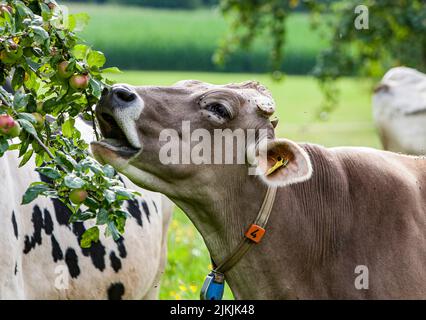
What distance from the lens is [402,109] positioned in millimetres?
10273

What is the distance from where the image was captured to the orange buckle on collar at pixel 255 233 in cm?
368

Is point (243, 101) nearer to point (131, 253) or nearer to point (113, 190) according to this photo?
point (113, 190)

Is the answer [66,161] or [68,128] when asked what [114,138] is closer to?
[68,128]

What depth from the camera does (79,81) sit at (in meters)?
3.23

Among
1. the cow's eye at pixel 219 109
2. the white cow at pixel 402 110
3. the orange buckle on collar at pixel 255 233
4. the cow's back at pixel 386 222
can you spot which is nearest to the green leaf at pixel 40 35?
the cow's eye at pixel 219 109

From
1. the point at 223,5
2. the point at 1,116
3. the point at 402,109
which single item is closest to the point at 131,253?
the point at 1,116

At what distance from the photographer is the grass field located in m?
6.69


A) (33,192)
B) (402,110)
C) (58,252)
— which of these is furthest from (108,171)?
(402,110)

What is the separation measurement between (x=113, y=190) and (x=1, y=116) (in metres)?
0.50

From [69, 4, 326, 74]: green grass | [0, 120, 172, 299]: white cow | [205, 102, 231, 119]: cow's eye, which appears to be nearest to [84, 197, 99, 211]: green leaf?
[205, 102, 231, 119]: cow's eye

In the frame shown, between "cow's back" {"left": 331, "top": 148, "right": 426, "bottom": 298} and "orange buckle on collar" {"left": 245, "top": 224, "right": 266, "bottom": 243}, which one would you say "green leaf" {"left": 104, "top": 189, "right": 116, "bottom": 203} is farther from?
"cow's back" {"left": 331, "top": 148, "right": 426, "bottom": 298}

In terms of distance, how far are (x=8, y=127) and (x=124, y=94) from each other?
2.11 feet

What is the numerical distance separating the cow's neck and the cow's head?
0.09 meters

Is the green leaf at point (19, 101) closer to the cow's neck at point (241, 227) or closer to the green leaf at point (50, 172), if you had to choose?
the green leaf at point (50, 172)
